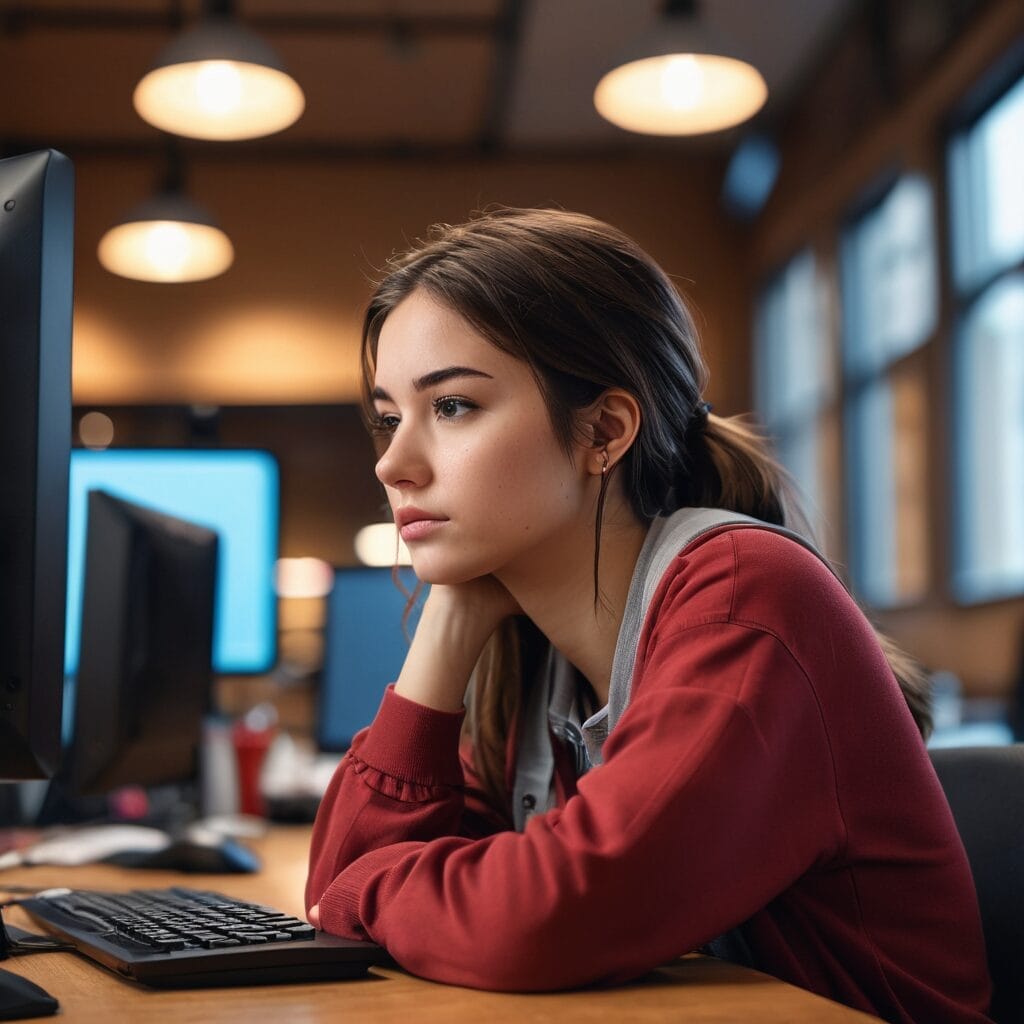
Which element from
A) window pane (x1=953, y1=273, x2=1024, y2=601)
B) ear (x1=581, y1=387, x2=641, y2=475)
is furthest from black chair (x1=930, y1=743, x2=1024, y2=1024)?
window pane (x1=953, y1=273, x2=1024, y2=601)

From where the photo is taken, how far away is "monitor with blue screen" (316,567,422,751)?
261 centimetres

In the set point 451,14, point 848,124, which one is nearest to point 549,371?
point 451,14

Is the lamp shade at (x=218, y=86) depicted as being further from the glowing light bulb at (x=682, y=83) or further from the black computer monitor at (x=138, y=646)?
A: the black computer monitor at (x=138, y=646)

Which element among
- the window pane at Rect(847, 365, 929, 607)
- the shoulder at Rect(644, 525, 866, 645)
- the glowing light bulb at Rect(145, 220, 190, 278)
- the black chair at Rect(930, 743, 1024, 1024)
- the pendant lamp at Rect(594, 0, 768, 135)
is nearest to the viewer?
the shoulder at Rect(644, 525, 866, 645)

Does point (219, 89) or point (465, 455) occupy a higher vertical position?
point (219, 89)

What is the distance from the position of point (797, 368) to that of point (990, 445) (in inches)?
89.8

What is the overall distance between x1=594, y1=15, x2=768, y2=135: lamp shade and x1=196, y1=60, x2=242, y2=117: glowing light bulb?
0.90 metres

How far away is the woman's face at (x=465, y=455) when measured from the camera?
1.20 meters

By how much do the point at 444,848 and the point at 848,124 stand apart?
5867 millimetres

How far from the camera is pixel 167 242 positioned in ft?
17.0

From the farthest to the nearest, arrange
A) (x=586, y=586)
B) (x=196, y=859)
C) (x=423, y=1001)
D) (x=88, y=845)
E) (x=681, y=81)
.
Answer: (x=681, y=81), (x=88, y=845), (x=196, y=859), (x=586, y=586), (x=423, y=1001)

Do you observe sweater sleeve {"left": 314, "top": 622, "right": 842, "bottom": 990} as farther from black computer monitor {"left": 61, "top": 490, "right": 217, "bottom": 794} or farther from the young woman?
black computer monitor {"left": 61, "top": 490, "right": 217, "bottom": 794}

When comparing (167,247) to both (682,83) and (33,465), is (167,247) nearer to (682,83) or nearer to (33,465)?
(682,83)

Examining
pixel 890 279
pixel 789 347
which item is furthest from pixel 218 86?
pixel 789 347
